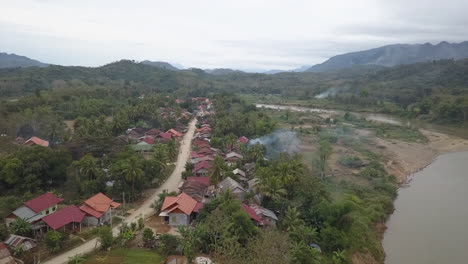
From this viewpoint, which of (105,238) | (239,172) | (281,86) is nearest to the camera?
(105,238)

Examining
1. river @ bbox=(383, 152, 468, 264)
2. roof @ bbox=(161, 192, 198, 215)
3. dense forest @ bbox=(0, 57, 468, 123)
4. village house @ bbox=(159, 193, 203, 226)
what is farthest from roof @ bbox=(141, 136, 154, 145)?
river @ bbox=(383, 152, 468, 264)

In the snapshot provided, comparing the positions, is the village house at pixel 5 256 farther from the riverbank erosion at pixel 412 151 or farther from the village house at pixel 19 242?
the riverbank erosion at pixel 412 151

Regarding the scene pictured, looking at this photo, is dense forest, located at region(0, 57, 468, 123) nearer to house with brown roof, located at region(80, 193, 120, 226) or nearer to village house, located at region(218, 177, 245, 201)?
house with brown roof, located at region(80, 193, 120, 226)

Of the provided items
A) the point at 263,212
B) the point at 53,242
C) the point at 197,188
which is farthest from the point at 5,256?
the point at 263,212

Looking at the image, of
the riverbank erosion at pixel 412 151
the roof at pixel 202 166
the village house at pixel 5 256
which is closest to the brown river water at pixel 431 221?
the riverbank erosion at pixel 412 151

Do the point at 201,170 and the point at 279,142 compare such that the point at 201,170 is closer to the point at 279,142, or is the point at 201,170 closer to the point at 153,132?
the point at 279,142
